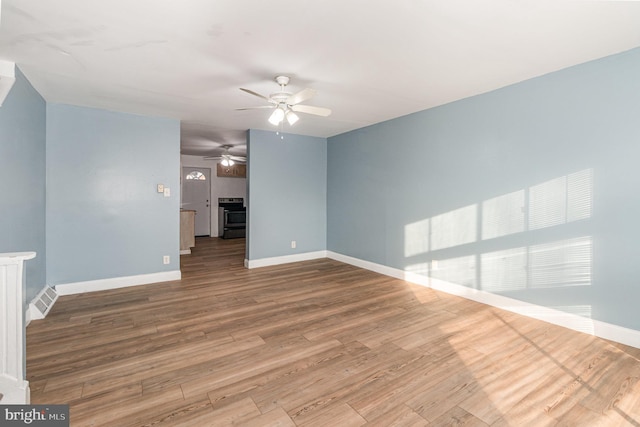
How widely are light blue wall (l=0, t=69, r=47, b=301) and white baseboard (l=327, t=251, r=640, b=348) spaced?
444cm

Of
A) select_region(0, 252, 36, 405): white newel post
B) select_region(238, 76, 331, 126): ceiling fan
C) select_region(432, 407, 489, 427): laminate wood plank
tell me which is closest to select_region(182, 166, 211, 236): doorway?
select_region(238, 76, 331, 126): ceiling fan

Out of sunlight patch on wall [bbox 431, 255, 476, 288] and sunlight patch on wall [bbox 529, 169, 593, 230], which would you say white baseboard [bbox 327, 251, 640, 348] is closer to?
sunlight patch on wall [bbox 431, 255, 476, 288]

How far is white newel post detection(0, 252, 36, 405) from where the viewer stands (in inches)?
61.4

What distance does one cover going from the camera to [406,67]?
2709mm

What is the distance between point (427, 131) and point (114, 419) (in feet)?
13.9

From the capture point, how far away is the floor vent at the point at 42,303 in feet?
9.76

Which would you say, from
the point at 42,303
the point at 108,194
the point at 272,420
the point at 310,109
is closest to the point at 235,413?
the point at 272,420

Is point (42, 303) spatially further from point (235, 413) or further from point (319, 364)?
point (319, 364)

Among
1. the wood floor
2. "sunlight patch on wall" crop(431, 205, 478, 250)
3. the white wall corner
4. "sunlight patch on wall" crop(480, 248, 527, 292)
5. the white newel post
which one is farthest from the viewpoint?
"sunlight patch on wall" crop(431, 205, 478, 250)

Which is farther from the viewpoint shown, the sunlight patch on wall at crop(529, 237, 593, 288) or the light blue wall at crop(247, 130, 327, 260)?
the light blue wall at crop(247, 130, 327, 260)

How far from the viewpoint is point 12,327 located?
62.7 inches

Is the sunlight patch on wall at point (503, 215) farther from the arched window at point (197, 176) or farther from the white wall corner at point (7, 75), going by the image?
the arched window at point (197, 176)

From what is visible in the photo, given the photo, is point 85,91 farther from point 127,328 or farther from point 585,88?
point 585,88

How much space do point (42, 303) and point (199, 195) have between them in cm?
589
